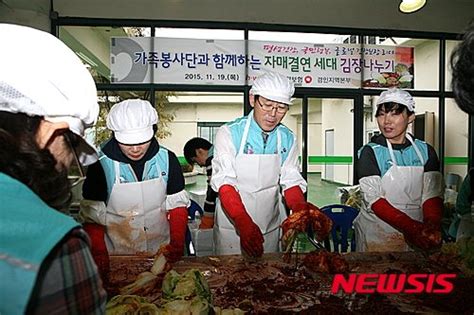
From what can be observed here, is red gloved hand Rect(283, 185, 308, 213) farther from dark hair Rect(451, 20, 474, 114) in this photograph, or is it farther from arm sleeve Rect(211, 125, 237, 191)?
dark hair Rect(451, 20, 474, 114)

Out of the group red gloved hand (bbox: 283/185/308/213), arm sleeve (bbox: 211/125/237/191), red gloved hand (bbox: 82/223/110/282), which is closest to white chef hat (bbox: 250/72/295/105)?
arm sleeve (bbox: 211/125/237/191)

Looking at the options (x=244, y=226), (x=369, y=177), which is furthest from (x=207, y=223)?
(x=369, y=177)

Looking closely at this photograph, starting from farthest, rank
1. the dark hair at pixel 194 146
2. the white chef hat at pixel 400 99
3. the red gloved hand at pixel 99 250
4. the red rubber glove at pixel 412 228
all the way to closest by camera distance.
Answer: the dark hair at pixel 194 146 → the white chef hat at pixel 400 99 → the red rubber glove at pixel 412 228 → the red gloved hand at pixel 99 250

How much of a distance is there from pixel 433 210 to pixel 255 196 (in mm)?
1135

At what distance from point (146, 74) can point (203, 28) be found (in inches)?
33.1

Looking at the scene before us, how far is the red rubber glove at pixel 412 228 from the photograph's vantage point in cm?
230

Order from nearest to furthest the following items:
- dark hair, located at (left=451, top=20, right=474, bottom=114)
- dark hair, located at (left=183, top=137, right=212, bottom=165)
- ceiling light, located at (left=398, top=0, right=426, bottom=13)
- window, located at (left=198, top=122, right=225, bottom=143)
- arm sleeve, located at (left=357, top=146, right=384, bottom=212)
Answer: dark hair, located at (left=451, top=20, right=474, bottom=114) < arm sleeve, located at (left=357, top=146, right=384, bottom=212) < ceiling light, located at (left=398, top=0, right=426, bottom=13) < dark hair, located at (left=183, top=137, right=212, bottom=165) < window, located at (left=198, top=122, right=225, bottom=143)

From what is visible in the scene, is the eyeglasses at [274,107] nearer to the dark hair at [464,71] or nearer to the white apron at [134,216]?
the white apron at [134,216]

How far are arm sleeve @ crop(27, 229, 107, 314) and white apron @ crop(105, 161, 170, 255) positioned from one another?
1.95 metres

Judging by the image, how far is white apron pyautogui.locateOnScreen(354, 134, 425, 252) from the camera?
291 cm

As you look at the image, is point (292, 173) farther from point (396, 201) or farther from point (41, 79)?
point (41, 79)

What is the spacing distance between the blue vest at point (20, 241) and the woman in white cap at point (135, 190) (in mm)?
1749

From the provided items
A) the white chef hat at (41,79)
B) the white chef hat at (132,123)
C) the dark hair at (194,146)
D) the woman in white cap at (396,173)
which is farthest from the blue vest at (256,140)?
the white chef hat at (41,79)

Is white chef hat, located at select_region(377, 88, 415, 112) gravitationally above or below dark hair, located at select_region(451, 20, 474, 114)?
above
